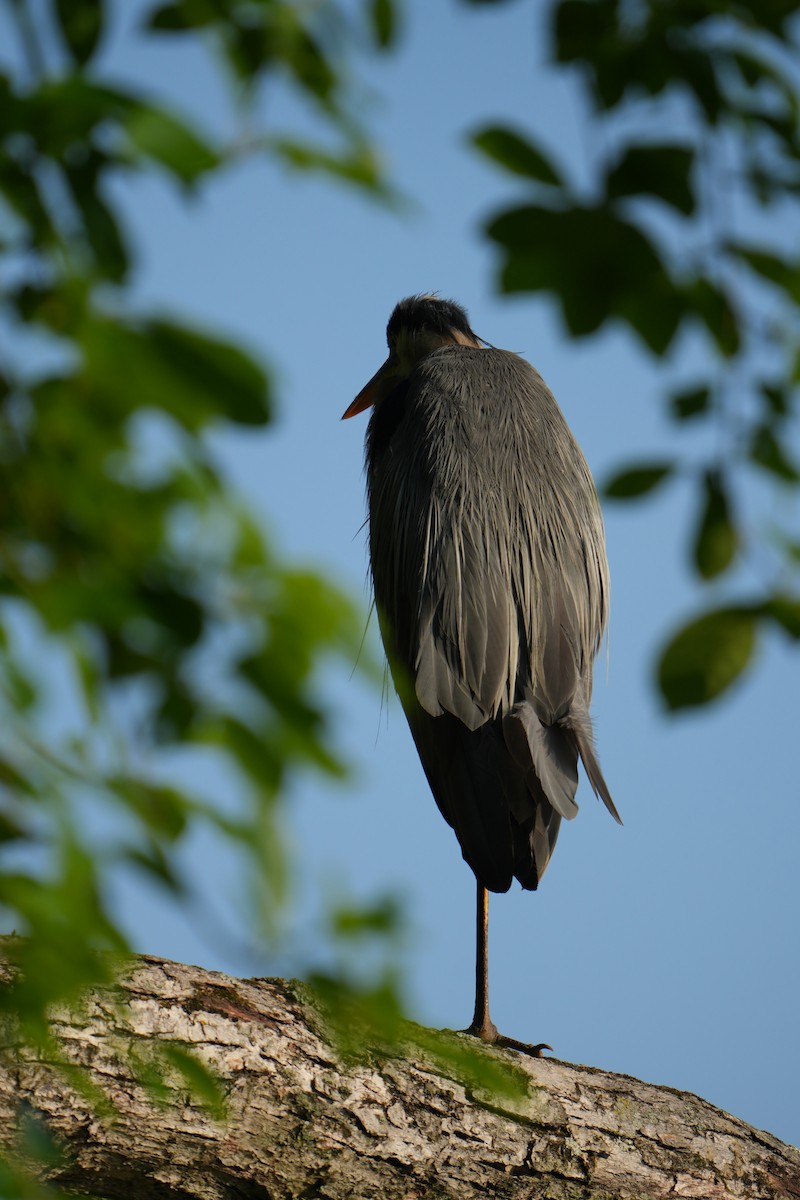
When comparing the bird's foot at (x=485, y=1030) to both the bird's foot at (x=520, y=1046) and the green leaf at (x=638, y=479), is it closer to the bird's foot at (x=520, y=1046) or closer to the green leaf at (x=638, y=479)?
the bird's foot at (x=520, y=1046)

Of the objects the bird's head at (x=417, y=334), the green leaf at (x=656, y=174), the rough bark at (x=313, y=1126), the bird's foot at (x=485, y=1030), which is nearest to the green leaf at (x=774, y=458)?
the green leaf at (x=656, y=174)

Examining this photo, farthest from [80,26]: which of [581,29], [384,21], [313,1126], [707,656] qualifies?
[313,1126]

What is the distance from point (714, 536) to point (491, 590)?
137 inches

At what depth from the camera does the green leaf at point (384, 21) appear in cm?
107

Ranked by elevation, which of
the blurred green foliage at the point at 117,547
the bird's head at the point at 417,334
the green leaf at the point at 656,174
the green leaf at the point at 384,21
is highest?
the bird's head at the point at 417,334

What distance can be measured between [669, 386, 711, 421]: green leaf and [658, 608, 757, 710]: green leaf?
191 mm

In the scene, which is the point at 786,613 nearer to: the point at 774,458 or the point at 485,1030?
the point at 774,458

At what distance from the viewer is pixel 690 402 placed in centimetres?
107

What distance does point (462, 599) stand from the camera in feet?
14.7

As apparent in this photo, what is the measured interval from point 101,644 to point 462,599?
362 cm

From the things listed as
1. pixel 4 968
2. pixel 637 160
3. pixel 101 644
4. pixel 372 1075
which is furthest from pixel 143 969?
pixel 637 160

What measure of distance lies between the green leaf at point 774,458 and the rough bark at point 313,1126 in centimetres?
204

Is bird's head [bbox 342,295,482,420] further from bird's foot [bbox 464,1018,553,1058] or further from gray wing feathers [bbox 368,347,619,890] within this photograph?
bird's foot [bbox 464,1018,553,1058]

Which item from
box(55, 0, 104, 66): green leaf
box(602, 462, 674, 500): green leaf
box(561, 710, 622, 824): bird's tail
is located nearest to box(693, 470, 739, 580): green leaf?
box(602, 462, 674, 500): green leaf
